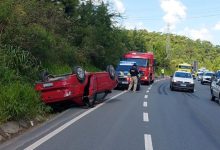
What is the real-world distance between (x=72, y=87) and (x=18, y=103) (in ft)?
12.4

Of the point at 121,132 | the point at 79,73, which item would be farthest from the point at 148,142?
the point at 79,73

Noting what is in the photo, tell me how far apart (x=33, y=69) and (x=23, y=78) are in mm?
1284

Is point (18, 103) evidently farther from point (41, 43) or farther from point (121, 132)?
point (41, 43)

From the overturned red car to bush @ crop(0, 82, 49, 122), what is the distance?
2.93 ft

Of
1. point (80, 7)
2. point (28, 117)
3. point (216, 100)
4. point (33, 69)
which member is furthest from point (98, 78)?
point (80, 7)

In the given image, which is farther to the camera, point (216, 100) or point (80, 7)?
point (80, 7)

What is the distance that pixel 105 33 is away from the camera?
4159 cm

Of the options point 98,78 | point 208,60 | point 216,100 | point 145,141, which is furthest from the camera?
point 208,60

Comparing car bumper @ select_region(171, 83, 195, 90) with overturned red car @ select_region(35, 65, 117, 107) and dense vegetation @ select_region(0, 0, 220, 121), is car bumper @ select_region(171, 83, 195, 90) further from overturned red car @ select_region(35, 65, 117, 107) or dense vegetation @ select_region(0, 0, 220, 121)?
overturned red car @ select_region(35, 65, 117, 107)

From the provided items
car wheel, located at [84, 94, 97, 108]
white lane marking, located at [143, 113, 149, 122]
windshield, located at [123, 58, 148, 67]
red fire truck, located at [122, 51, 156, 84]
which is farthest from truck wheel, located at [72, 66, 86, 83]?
windshield, located at [123, 58, 148, 67]

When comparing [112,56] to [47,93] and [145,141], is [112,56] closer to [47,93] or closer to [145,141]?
[47,93]

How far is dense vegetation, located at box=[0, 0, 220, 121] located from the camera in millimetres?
12445

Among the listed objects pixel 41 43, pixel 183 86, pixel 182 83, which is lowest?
pixel 183 86

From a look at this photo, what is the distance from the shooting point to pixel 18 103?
11.4 metres
